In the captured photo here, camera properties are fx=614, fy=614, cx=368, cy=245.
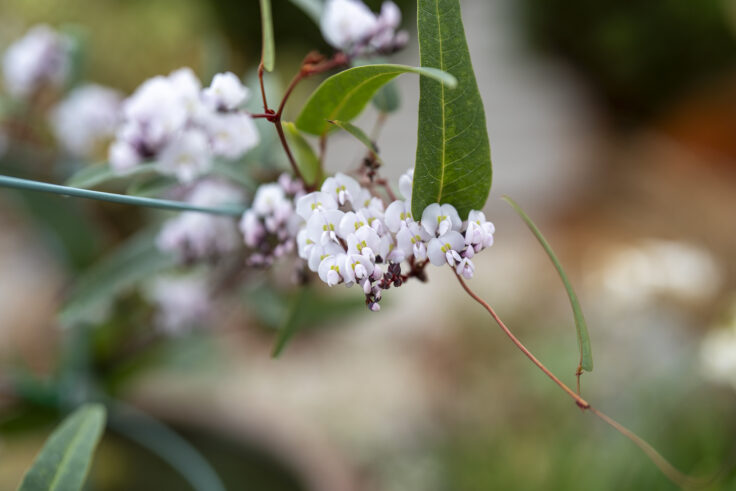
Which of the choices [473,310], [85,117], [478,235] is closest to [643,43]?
[473,310]

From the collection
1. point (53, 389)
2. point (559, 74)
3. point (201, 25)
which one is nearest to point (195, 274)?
point (53, 389)

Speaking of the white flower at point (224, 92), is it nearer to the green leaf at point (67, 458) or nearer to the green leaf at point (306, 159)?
the green leaf at point (306, 159)

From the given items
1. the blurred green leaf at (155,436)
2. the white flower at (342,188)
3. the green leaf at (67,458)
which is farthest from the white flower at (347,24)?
the blurred green leaf at (155,436)

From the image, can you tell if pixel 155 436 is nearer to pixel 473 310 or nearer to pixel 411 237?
pixel 411 237

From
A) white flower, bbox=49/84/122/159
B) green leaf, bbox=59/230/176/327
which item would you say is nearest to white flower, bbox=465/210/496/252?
green leaf, bbox=59/230/176/327

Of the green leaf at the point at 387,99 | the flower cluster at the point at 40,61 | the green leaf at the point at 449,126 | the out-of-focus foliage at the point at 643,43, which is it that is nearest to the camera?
the green leaf at the point at 449,126

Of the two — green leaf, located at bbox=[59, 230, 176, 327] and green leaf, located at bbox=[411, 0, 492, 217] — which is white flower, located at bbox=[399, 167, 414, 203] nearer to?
green leaf, located at bbox=[411, 0, 492, 217]

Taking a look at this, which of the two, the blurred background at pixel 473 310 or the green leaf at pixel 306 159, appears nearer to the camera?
the green leaf at pixel 306 159
